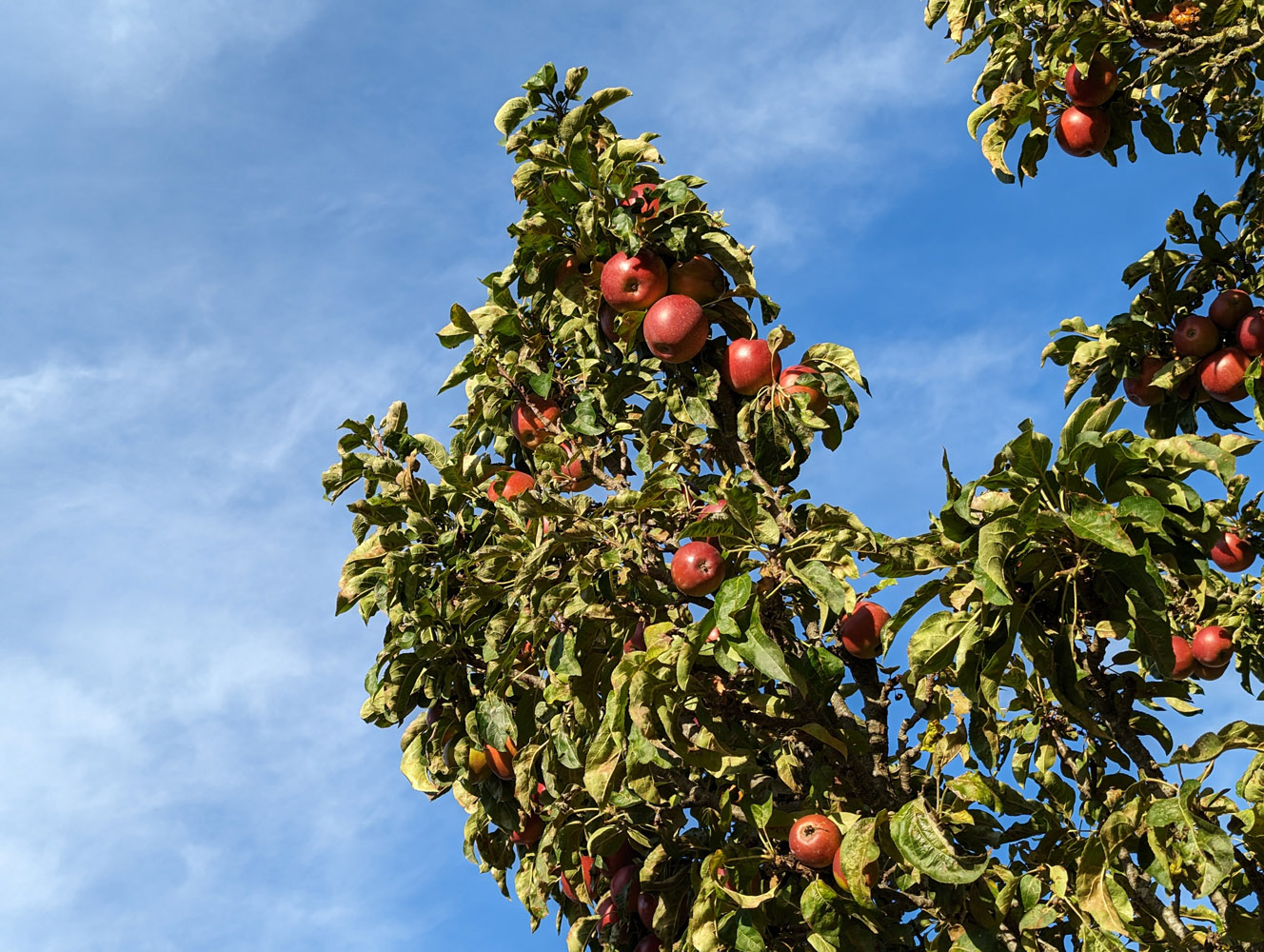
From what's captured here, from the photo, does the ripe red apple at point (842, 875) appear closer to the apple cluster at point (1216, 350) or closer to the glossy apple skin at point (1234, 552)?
the apple cluster at point (1216, 350)

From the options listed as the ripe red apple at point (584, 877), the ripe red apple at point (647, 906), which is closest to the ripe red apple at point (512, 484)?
the ripe red apple at point (584, 877)

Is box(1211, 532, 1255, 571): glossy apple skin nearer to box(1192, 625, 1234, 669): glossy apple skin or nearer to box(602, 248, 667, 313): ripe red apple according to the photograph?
box(1192, 625, 1234, 669): glossy apple skin

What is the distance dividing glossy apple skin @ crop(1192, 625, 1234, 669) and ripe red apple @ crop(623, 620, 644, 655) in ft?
10.5

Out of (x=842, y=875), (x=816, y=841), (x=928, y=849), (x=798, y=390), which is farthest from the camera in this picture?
(x=798, y=390)

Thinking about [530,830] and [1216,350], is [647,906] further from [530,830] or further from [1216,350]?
[1216,350]

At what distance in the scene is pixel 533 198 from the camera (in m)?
5.27

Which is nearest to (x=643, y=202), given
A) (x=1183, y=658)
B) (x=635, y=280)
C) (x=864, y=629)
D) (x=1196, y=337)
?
(x=635, y=280)

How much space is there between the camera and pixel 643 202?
5.01 metres

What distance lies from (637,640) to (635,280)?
1.50m

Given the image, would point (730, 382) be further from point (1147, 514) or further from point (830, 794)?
point (1147, 514)

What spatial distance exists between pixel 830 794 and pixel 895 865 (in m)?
0.45

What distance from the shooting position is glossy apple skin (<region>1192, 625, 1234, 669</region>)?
5988mm

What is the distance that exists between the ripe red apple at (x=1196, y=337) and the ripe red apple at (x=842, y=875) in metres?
2.98

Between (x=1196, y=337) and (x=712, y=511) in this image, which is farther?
(x=1196, y=337)
